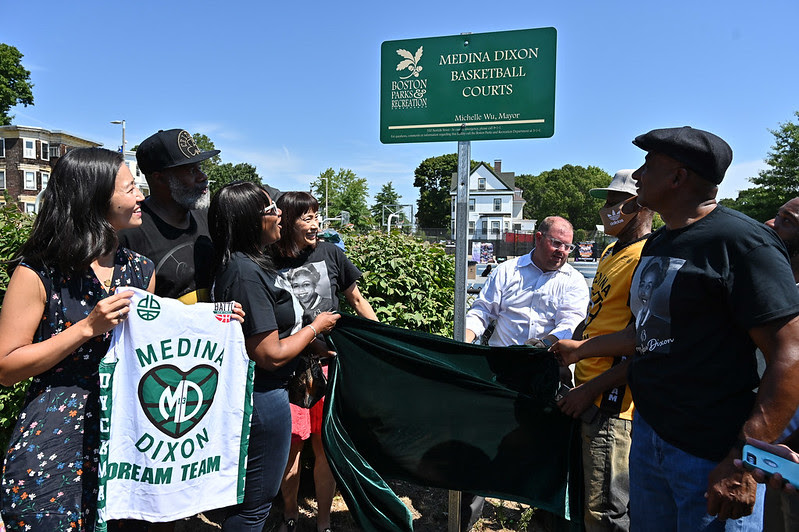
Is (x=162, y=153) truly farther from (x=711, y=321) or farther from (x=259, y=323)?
(x=711, y=321)

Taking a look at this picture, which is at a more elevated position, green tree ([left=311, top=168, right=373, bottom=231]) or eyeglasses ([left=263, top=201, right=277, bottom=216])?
green tree ([left=311, top=168, right=373, bottom=231])

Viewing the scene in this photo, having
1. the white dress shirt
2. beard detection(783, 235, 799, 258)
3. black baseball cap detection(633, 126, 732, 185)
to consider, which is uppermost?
black baseball cap detection(633, 126, 732, 185)

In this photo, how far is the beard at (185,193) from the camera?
281cm

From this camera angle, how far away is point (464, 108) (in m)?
3.16

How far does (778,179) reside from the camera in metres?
41.8

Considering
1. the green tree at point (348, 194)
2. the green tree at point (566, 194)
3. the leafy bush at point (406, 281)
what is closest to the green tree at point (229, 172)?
the green tree at point (348, 194)

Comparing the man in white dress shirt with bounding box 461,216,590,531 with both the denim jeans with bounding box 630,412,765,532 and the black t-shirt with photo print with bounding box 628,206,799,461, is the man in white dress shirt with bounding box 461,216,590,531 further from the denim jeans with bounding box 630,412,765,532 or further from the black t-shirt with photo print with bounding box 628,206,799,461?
the black t-shirt with photo print with bounding box 628,206,799,461

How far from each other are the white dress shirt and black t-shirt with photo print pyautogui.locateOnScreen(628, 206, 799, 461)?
150 centimetres

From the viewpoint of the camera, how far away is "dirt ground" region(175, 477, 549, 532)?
379cm

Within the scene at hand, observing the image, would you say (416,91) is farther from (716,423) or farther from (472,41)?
(716,423)

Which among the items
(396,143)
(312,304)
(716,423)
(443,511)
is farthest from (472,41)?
(443,511)

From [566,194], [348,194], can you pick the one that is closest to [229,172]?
[348,194]

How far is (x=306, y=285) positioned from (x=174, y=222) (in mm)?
988

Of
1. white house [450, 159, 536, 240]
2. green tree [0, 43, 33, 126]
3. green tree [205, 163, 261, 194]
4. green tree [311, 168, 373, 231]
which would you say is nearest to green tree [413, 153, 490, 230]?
white house [450, 159, 536, 240]
